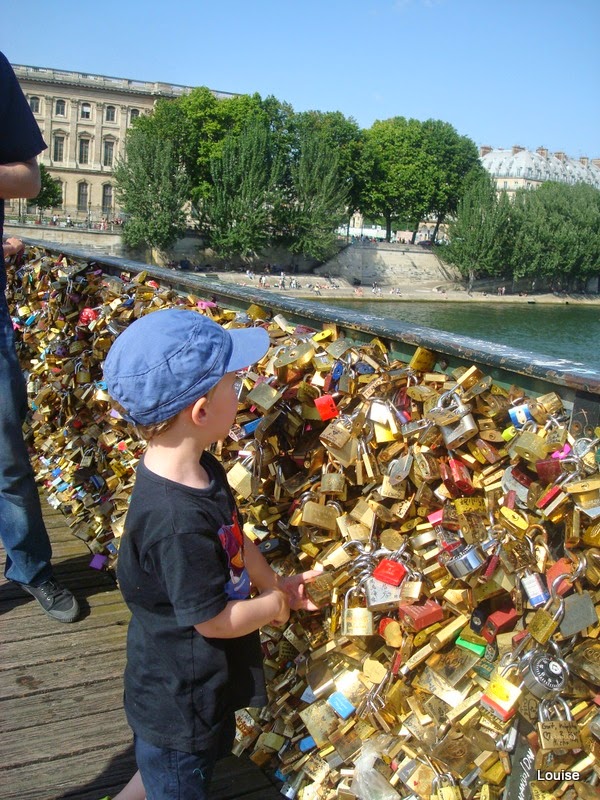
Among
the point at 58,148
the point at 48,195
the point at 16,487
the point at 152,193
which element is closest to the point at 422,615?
the point at 16,487

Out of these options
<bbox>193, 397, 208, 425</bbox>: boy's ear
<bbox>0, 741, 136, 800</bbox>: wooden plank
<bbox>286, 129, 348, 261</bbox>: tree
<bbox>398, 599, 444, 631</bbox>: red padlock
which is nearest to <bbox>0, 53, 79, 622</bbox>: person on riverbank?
<bbox>0, 741, 136, 800</bbox>: wooden plank

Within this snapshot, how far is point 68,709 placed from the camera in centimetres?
213

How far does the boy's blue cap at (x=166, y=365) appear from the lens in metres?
1.36

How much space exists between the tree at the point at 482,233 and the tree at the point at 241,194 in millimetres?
15562

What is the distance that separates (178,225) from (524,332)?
26.3 metres

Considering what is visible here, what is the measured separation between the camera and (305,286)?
54969 millimetres

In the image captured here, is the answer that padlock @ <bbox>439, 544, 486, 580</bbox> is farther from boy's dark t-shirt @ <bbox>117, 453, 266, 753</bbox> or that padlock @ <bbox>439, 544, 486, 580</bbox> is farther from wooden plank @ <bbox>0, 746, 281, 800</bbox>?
wooden plank @ <bbox>0, 746, 281, 800</bbox>

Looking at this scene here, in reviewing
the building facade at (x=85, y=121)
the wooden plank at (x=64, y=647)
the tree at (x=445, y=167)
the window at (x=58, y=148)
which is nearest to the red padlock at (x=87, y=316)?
the wooden plank at (x=64, y=647)

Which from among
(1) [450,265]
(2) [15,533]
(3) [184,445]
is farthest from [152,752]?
(1) [450,265]

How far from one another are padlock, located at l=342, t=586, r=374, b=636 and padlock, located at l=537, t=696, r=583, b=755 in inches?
17.2

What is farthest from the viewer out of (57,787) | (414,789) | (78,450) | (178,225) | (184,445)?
(178,225)

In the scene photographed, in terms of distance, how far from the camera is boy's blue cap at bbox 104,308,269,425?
136 cm

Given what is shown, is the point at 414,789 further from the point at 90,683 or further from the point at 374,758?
the point at 90,683

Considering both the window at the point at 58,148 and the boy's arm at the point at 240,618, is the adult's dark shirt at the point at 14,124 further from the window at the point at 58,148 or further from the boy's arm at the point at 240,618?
the window at the point at 58,148
